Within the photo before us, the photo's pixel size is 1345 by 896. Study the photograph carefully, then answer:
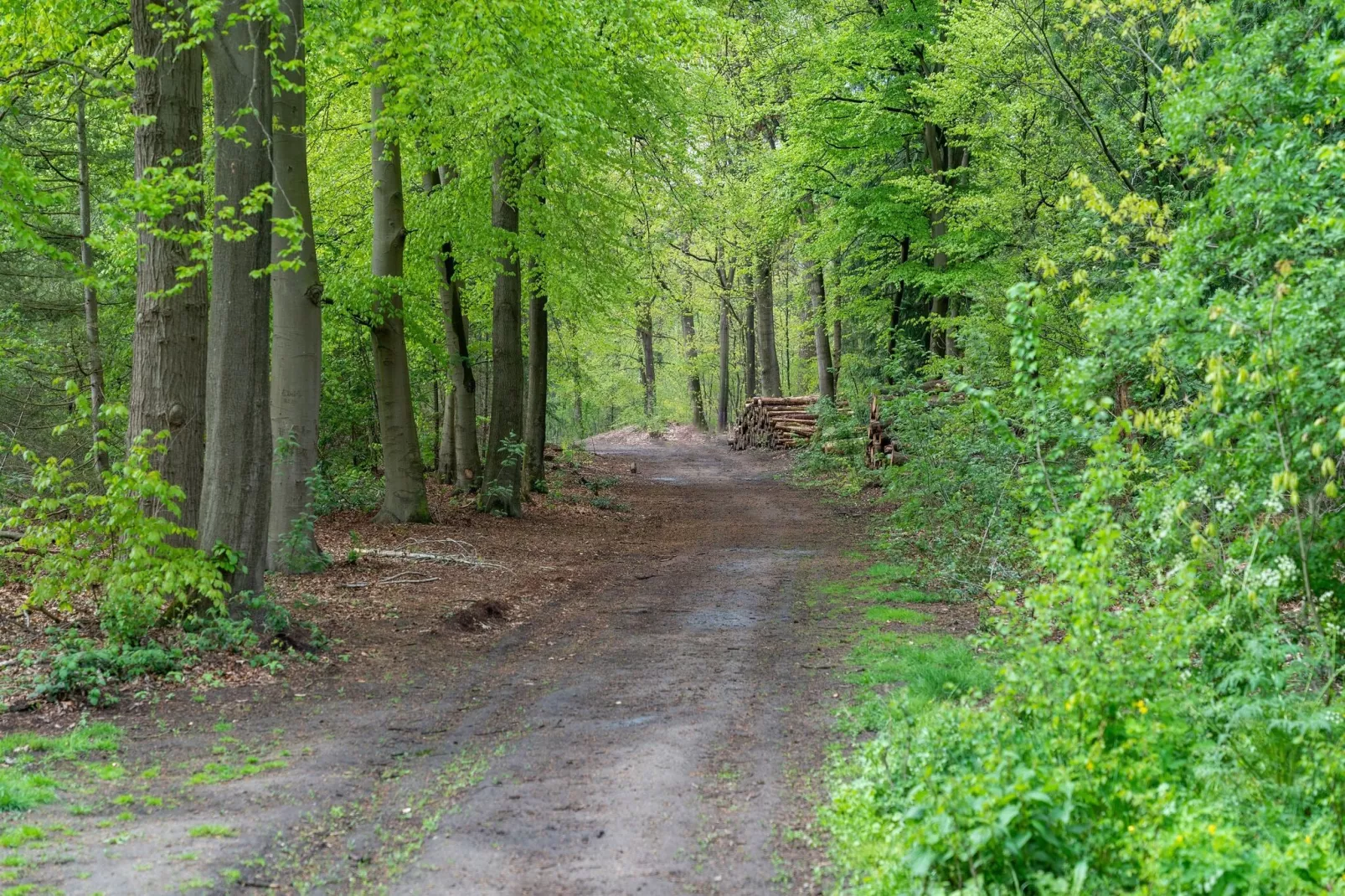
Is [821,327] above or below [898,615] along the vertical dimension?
above

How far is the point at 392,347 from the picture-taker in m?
14.0

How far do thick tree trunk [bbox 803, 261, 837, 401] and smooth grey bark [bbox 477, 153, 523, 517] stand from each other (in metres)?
11.2

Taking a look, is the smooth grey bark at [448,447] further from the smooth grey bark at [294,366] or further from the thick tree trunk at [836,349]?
the thick tree trunk at [836,349]

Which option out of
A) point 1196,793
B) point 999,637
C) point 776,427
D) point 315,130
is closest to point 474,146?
point 315,130

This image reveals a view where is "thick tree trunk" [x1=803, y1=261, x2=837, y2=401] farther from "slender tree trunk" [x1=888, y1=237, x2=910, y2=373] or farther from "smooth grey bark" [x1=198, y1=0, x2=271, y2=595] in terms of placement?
"smooth grey bark" [x1=198, y1=0, x2=271, y2=595]

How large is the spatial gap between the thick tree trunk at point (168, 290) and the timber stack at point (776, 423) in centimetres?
2068

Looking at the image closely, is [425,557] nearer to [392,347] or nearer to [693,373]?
[392,347]

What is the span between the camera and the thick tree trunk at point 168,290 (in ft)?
26.7

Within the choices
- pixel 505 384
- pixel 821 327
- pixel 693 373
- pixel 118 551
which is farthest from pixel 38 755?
pixel 693 373

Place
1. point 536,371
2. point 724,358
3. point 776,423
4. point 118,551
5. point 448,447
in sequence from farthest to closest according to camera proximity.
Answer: point 724,358 → point 776,423 → point 448,447 → point 536,371 → point 118,551

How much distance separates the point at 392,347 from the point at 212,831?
32.3 ft

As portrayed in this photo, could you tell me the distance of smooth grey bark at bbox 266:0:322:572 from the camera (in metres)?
10.4

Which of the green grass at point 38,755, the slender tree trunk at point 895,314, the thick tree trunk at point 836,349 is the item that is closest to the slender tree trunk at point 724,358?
the thick tree trunk at point 836,349

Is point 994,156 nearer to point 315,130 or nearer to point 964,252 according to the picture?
point 964,252
